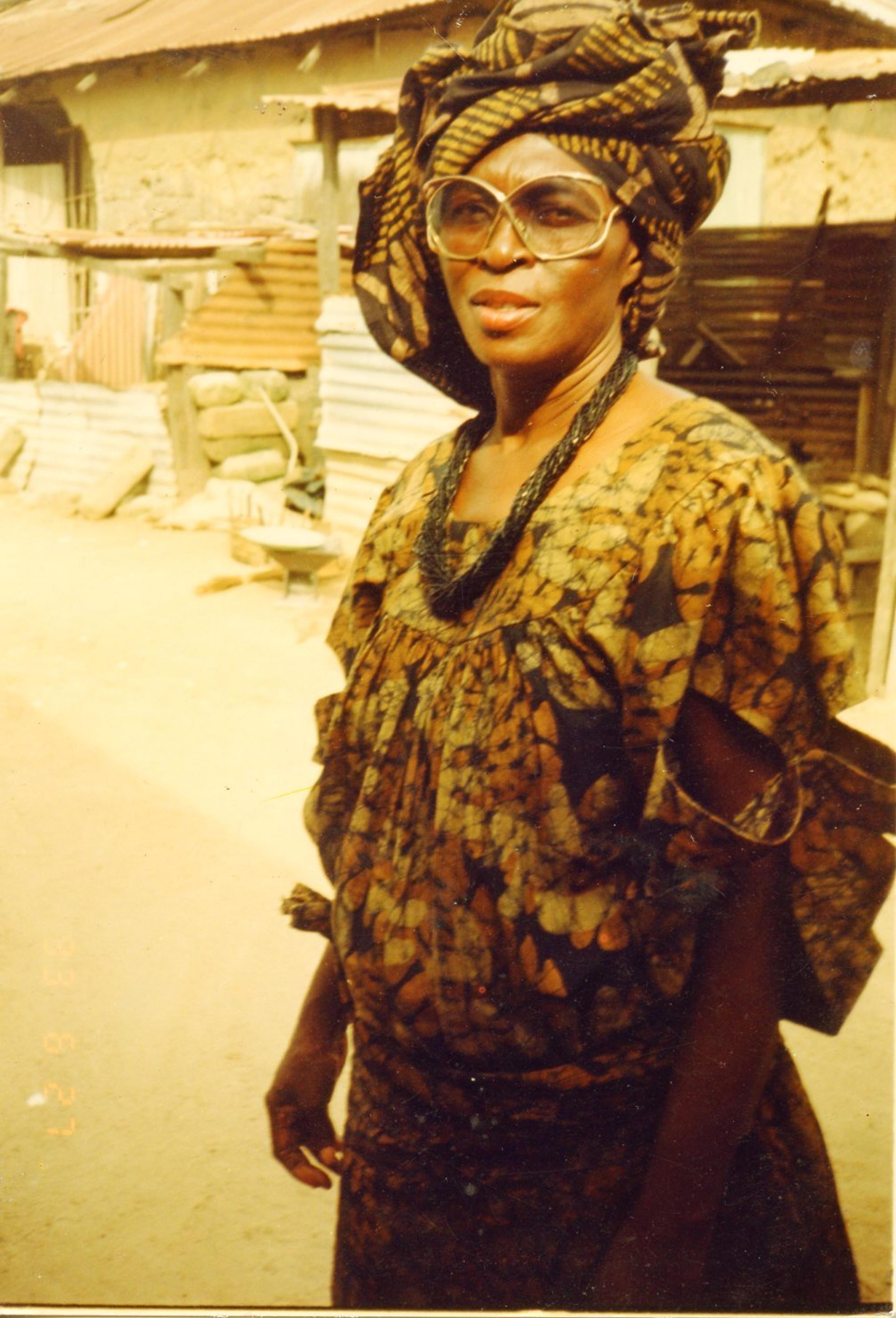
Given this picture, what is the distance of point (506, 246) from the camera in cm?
121

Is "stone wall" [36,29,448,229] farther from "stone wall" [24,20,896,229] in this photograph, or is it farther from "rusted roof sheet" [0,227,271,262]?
"rusted roof sheet" [0,227,271,262]

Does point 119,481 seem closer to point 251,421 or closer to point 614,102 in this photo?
point 251,421

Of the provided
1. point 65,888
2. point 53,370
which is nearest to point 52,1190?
point 65,888

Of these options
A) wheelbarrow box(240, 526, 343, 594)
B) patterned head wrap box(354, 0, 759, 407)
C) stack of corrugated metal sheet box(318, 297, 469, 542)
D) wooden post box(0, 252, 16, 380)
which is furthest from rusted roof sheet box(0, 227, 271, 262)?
patterned head wrap box(354, 0, 759, 407)

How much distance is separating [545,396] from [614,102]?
308 mm

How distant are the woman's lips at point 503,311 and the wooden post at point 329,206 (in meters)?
6.72

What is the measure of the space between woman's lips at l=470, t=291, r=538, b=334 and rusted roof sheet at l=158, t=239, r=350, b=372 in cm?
849

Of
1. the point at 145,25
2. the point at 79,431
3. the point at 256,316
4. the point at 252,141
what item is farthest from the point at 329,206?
the point at 79,431

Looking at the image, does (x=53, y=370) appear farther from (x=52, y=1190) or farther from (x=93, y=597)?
(x=52, y=1190)

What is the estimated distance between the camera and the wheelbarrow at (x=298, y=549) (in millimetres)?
6477

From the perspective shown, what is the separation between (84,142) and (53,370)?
192 cm

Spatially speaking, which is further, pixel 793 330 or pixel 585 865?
pixel 793 330

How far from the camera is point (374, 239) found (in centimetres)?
145

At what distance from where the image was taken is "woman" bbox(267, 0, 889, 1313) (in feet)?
3.67
